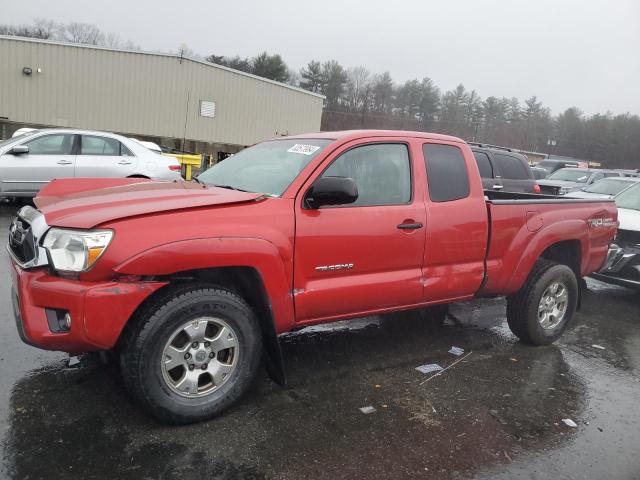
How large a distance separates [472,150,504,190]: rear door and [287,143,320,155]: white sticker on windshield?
6100 millimetres

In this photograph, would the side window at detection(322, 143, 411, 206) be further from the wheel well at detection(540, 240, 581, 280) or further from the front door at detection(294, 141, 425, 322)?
the wheel well at detection(540, 240, 581, 280)

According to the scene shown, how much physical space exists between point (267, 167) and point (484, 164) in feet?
21.5

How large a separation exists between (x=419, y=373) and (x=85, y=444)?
2495 millimetres

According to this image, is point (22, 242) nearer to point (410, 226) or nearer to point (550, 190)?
point (410, 226)

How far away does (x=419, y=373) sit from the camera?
4113 millimetres

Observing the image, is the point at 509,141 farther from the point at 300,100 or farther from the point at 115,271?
the point at 115,271

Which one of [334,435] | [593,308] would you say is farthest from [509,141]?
[334,435]

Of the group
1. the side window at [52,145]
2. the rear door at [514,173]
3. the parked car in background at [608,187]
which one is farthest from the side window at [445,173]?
the parked car in background at [608,187]

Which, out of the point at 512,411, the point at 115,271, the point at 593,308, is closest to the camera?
the point at 115,271

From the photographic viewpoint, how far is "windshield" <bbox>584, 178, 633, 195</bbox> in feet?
38.5

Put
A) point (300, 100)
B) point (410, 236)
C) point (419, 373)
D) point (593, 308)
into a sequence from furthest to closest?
point (300, 100)
point (593, 308)
point (419, 373)
point (410, 236)

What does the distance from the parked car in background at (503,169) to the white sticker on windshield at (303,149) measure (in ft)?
19.6

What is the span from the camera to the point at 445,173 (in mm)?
4223

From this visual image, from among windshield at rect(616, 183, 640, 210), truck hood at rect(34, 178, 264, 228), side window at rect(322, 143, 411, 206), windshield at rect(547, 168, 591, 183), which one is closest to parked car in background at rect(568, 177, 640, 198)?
windshield at rect(616, 183, 640, 210)
